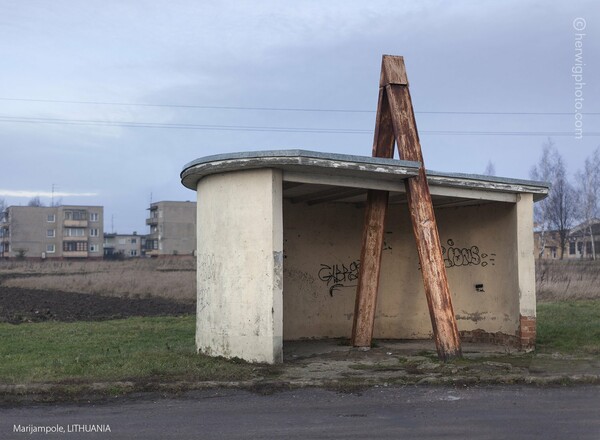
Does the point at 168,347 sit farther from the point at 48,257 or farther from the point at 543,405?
the point at 48,257

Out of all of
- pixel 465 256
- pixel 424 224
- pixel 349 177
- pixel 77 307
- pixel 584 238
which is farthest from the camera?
pixel 584 238

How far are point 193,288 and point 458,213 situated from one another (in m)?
17.1

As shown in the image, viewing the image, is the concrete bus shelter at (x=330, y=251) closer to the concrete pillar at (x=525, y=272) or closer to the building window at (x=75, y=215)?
the concrete pillar at (x=525, y=272)

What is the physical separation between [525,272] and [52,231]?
111m

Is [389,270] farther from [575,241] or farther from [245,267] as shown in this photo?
[575,241]

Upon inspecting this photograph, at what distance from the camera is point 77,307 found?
2225cm

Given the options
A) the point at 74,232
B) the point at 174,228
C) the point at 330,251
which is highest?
the point at 174,228

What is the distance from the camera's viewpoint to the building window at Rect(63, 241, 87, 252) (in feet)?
372

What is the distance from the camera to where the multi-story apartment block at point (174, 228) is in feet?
361

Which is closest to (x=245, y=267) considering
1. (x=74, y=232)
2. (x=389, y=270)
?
(x=389, y=270)

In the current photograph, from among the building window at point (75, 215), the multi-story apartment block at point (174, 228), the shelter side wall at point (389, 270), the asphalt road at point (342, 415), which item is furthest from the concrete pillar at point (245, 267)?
the building window at point (75, 215)

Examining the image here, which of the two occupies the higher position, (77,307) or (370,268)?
(370,268)

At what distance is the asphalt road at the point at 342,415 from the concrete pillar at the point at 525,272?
3.02 m

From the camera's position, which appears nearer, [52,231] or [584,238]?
[584,238]
